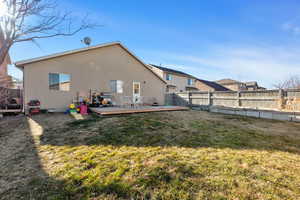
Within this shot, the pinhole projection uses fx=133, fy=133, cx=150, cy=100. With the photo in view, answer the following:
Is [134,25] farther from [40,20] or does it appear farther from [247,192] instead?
[247,192]

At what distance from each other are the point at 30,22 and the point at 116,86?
5900 millimetres

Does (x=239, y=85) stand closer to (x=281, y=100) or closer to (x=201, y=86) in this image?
(x=201, y=86)

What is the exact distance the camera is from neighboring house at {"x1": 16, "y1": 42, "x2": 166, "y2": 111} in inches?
298

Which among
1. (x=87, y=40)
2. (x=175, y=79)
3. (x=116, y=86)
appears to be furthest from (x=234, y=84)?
(x=87, y=40)

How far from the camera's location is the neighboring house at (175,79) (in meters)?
22.0

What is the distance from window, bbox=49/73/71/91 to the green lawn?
14.9ft

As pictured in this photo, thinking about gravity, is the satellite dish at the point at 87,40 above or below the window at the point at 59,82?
above

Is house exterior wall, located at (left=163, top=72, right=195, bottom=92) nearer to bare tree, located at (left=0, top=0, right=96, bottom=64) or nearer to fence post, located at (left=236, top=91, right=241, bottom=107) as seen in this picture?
fence post, located at (left=236, top=91, right=241, bottom=107)

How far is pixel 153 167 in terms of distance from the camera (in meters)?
2.34

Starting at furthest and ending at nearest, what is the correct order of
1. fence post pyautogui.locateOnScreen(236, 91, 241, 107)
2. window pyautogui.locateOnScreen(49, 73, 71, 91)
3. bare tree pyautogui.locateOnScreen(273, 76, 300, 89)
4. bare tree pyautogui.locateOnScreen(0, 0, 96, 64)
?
bare tree pyautogui.locateOnScreen(273, 76, 300, 89) → fence post pyautogui.locateOnScreen(236, 91, 241, 107) → window pyautogui.locateOnScreen(49, 73, 71, 91) → bare tree pyautogui.locateOnScreen(0, 0, 96, 64)

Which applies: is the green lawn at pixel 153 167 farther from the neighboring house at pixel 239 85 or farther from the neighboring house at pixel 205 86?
the neighboring house at pixel 239 85

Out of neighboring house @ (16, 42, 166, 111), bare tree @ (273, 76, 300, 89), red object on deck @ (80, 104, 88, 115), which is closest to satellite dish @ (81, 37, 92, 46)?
neighboring house @ (16, 42, 166, 111)

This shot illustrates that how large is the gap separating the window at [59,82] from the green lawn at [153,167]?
454 cm

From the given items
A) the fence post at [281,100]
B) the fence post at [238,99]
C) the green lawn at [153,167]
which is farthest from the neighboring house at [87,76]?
the fence post at [281,100]
